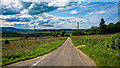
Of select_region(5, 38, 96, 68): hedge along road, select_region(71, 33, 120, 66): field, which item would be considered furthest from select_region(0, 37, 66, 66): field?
select_region(71, 33, 120, 66): field

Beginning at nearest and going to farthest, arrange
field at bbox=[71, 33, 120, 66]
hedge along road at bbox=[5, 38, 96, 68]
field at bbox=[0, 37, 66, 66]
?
hedge along road at bbox=[5, 38, 96, 68]
field at bbox=[71, 33, 120, 66]
field at bbox=[0, 37, 66, 66]

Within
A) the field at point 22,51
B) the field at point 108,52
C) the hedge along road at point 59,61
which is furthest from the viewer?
the field at point 22,51

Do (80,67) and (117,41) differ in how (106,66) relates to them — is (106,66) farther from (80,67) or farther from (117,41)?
(117,41)

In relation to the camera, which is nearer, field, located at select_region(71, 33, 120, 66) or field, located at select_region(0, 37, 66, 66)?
field, located at select_region(71, 33, 120, 66)

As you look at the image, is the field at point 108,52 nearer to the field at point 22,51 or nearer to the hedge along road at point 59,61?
the hedge along road at point 59,61

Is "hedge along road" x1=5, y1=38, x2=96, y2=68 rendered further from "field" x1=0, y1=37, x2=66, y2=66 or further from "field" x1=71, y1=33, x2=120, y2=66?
"field" x1=0, y1=37, x2=66, y2=66

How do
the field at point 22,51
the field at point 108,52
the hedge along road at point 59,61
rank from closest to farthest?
the hedge along road at point 59,61 → the field at point 108,52 → the field at point 22,51

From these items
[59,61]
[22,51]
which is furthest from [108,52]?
[22,51]

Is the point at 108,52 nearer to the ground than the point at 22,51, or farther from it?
farther from it

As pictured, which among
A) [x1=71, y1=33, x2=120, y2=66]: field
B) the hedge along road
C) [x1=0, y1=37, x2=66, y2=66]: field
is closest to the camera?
the hedge along road

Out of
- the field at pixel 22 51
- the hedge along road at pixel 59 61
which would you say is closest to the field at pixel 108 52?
the hedge along road at pixel 59 61

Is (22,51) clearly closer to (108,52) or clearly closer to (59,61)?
(59,61)

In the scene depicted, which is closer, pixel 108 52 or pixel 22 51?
pixel 108 52

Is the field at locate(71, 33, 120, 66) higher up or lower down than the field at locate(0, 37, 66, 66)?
higher up
